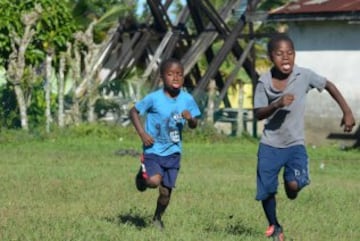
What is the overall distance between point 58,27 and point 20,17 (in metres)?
1.15

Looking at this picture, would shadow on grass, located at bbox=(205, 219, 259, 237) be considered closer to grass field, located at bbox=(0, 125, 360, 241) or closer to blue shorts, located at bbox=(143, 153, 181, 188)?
grass field, located at bbox=(0, 125, 360, 241)

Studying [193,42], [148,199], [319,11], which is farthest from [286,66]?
[193,42]

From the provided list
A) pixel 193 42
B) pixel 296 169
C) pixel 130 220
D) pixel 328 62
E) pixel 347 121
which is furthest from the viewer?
pixel 193 42

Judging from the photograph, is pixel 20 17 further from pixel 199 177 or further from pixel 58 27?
pixel 199 177

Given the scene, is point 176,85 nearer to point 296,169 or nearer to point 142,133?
point 142,133

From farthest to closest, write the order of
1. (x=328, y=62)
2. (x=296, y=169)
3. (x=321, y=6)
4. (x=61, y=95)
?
(x=328, y=62)
(x=321, y=6)
(x=61, y=95)
(x=296, y=169)

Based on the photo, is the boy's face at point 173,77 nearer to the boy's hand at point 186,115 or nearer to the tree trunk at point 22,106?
the boy's hand at point 186,115

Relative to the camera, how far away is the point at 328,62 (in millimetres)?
23141

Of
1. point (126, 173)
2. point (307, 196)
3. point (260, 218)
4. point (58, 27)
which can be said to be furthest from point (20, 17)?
point (260, 218)

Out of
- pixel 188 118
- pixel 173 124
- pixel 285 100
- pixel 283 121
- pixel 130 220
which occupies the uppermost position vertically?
pixel 285 100

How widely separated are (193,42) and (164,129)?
52.8 ft

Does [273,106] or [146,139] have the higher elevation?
[273,106]

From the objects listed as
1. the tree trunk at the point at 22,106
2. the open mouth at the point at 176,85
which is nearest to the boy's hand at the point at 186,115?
the open mouth at the point at 176,85

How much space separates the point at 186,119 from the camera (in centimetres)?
964
